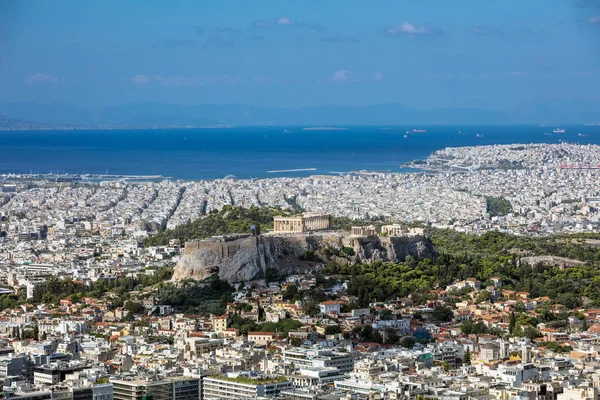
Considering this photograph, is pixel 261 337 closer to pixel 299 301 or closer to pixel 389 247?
pixel 299 301

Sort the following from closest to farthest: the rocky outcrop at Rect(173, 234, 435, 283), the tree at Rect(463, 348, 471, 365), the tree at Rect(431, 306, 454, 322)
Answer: the tree at Rect(463, 348, 471, 365) → the tree at Rect(431, 306, 454, 322) → the rocky outcrop at Rect(173, 234, 435, 283)

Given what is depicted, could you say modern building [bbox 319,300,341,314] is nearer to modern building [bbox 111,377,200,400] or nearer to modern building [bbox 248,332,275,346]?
modern building [bbox 248,332,275,346]

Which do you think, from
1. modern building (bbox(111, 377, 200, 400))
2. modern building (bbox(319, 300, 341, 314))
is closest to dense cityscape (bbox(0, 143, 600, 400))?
modern building (bbox(111, 377, 200, 400))

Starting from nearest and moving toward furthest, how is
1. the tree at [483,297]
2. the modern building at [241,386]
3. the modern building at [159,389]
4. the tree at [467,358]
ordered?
the modern building at [241,386] → the modern building at [159,389] → the tree at [467,358] → the tree at [483,297]

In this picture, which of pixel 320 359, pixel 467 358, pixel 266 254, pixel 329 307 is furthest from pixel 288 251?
pixel 320 359

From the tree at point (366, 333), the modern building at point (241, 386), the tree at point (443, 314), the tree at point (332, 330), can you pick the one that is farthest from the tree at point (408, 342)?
the modern building at point (241, 386)

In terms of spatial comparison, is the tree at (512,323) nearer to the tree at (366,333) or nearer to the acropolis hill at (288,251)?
the tree at (366,333)
